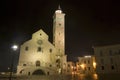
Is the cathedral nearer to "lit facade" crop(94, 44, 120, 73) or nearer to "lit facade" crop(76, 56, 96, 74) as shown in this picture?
"lit facade" crop(94, 44, 120, 73)

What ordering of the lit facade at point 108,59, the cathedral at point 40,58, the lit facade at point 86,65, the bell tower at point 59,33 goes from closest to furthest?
the lit facade at point 108,59 → the cathedral at point 40,58 → the bell tower at point 59,33 → the lit facade at point 86,65

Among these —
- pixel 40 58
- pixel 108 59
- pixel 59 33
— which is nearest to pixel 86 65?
pixel 59 33

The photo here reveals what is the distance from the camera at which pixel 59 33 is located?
214 feet

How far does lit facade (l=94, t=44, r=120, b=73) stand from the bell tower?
15.2 m

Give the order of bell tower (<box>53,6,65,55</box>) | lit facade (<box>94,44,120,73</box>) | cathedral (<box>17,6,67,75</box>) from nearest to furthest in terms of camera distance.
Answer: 1. lit facade (<box>94,44,120,73</box>)
2. cathedral (<box>17,6,67,75</box>)
3. bell tower (<box>53,6,65,55</box>)

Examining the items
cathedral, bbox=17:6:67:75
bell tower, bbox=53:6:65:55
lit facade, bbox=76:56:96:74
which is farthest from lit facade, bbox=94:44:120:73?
lit facade, bbox=76:56:96:74

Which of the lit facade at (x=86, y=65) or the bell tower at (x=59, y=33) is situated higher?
the bell tower at (x=59, y=33)

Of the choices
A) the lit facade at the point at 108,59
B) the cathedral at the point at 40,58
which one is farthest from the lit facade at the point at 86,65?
the lit facade at the point at 108,59

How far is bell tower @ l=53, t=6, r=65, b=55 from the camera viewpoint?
206 ft

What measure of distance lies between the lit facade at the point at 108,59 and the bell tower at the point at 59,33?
15.2m

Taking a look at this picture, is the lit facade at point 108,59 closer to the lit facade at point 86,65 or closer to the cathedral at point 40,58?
the cathedral at point 40,58

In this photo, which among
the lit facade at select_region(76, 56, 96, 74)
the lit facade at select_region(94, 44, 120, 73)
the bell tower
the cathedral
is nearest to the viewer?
the lit facade at select_region(94, 44, 120, 73)

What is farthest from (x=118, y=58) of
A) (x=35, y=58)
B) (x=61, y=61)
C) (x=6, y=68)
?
(x=6, y=68)

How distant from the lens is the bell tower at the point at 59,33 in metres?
62.7
